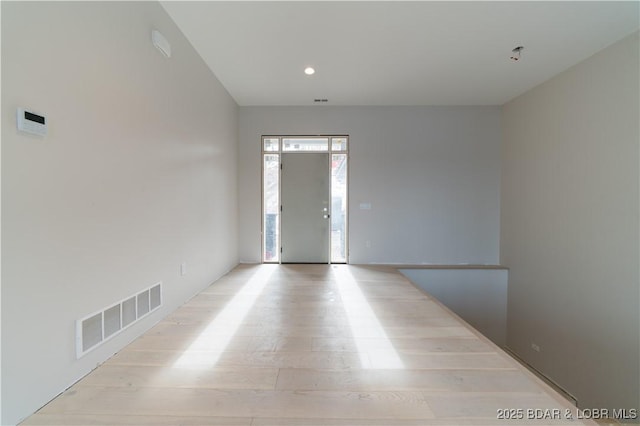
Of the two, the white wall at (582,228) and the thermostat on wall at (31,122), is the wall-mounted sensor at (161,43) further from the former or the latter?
the white wall at (582,228)

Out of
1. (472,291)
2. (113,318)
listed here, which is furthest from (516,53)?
(113,318)

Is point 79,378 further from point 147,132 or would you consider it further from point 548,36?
point 548,36

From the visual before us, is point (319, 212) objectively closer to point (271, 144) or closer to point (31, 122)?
point (271, 144)

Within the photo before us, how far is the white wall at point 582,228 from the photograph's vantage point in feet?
8.09

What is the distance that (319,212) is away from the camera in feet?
15.2

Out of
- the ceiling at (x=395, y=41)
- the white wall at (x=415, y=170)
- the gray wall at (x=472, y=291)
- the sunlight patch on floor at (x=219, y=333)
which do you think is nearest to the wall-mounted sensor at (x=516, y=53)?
the ceiling at (x=395, y=41)

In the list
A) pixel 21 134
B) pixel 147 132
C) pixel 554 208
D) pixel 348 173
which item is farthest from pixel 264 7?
pixel 554 208

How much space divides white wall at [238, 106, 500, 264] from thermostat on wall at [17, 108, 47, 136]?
3.36 meters

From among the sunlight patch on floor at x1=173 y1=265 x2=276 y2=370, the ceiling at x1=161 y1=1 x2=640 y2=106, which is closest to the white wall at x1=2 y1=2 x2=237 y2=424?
the sunlight patch on floor at x1=173 y1=265 x2=276 y2=370

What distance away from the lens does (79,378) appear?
4.91 ft

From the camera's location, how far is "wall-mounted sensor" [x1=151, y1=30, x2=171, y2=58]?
2.10 m

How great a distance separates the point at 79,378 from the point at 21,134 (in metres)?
1.37

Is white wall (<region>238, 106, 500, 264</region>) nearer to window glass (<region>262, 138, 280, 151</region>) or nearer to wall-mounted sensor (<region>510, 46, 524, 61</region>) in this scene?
window glass (<region>262, 138, 280, 151</region>)

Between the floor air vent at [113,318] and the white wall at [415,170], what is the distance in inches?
122
